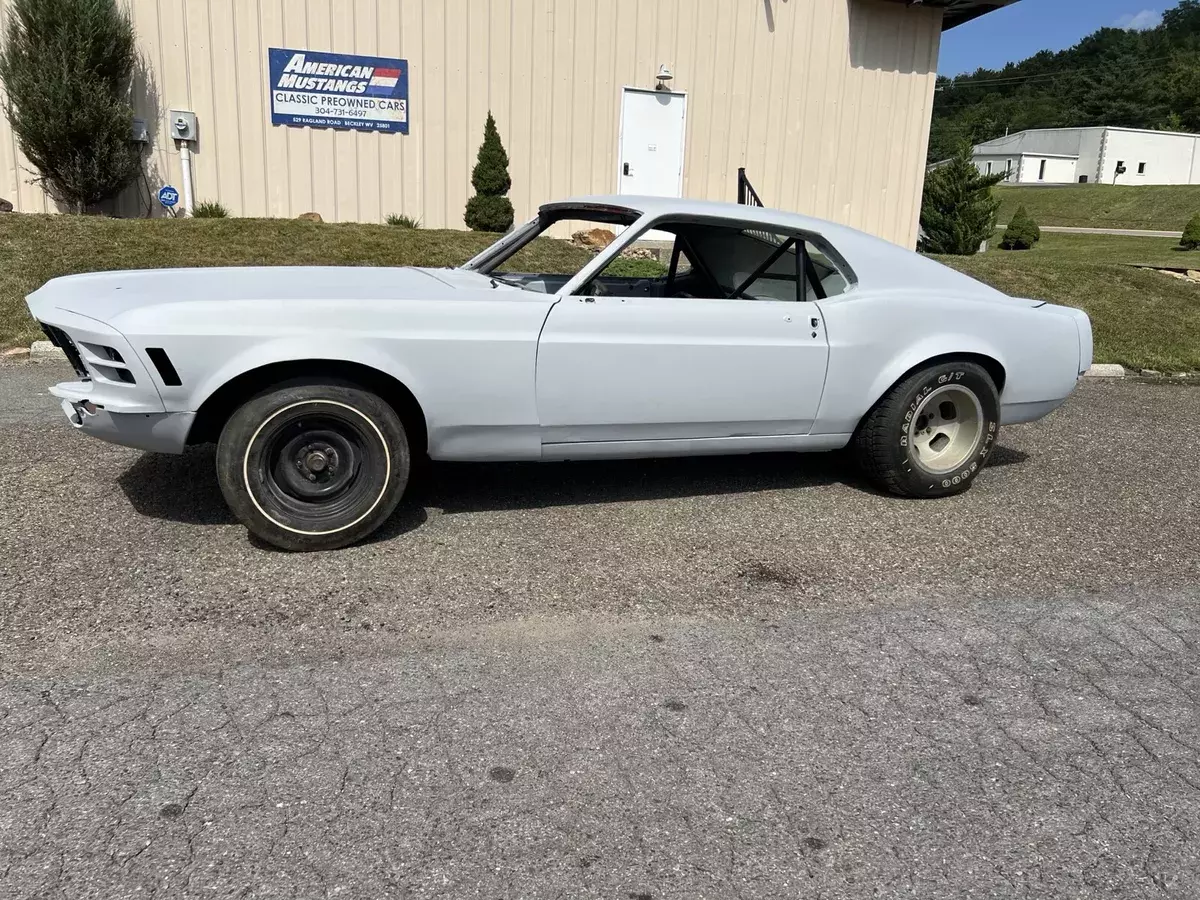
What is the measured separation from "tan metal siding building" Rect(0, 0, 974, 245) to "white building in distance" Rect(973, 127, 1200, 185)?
50613 millimetres

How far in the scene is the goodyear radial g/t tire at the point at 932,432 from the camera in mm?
4734

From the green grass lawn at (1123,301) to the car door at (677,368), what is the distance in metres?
6.45

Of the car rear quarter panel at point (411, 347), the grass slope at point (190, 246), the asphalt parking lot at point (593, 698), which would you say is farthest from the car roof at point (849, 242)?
the grass slope at point (190, 246)

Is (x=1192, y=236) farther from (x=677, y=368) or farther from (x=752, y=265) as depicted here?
(x=677, y=368)

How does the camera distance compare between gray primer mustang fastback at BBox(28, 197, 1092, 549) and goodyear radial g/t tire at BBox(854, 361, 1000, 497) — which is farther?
goodyear radial g/t tire at BBox(854, 361, 1000, 497)

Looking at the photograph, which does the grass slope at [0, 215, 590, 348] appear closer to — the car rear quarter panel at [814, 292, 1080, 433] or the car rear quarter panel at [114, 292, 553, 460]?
the car rear quarter panel at [814, 292, 1080, 433]

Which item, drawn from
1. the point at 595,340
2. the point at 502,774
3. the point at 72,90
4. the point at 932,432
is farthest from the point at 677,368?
the point at 72,90

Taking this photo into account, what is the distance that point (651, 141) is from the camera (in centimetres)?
1495

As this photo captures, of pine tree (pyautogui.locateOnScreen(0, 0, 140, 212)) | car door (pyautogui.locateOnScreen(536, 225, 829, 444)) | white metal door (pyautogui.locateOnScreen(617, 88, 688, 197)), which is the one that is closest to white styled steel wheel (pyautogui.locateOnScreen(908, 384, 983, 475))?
car door (pyautogui.locateOnScreen(536, 225, 829, 444))

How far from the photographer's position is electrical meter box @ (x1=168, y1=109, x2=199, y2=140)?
12648mm

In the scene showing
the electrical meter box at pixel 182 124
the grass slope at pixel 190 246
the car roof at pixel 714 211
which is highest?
the electrical meter box at pixel 182 124

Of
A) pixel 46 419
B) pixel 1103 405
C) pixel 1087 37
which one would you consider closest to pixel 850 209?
pixel 1103 405

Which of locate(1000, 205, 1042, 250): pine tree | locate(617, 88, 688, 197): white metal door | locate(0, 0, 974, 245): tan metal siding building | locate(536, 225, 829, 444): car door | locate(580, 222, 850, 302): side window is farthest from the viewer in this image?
locate(1000, 205, 1042, 250): pine tree

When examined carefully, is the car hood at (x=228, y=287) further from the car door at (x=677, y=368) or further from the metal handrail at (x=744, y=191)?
the metal handrail at (x=744, y=191)
